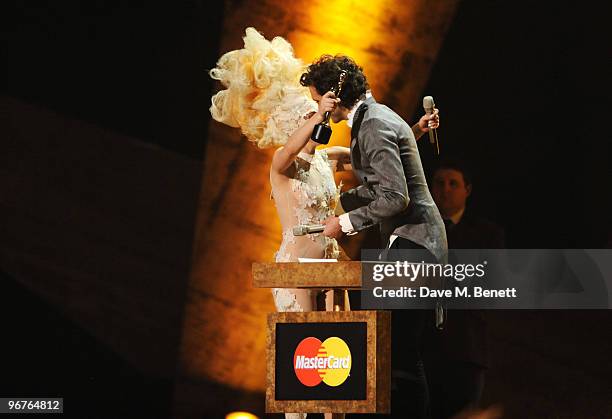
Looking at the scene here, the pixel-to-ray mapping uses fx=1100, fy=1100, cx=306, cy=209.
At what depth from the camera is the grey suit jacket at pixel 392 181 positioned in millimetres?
3900

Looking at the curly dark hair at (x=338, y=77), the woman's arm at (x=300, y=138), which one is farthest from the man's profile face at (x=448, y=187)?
the curly dark hair at (x=338, y=77)

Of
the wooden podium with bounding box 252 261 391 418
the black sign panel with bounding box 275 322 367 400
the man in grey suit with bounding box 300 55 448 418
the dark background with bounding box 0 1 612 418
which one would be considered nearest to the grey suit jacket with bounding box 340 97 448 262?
the man in grey suit with bounding box 300 55 448 418

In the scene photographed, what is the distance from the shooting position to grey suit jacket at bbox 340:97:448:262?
390cm

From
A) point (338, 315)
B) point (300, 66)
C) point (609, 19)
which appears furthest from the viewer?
point (609, 19)

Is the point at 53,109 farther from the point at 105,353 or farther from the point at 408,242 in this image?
the point at 408,242

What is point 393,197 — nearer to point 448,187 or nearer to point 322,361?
point 322,361

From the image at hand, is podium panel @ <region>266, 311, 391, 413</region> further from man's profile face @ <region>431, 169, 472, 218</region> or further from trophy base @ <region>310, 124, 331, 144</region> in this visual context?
man's profile face @ <region>431, 169, 472, 218</region>

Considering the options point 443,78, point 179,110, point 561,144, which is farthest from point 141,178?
point 561,144

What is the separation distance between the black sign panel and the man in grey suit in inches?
6.3

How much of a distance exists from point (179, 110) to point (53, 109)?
73cm

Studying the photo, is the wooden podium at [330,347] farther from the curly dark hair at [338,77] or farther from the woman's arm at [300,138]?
the curly dark hair at [338,77]

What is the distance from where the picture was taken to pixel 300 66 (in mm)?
4613

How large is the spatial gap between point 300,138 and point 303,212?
35 centimetres

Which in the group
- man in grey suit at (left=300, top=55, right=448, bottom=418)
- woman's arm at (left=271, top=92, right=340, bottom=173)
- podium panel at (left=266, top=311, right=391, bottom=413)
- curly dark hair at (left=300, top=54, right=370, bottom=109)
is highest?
curly dark hair at (left=300, top=54, right=370, bottom=109)
